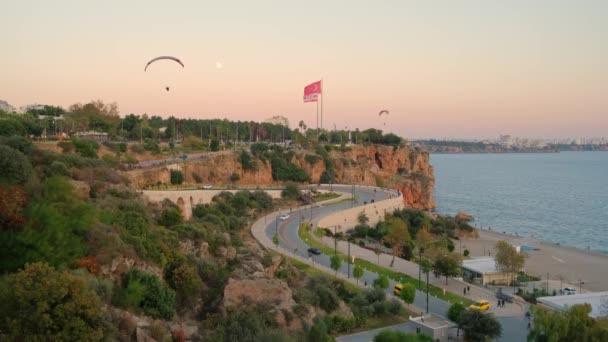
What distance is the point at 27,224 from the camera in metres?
17.9

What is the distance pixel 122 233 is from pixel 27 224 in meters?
3.59

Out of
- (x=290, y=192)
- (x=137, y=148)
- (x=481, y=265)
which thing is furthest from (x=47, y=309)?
(x=137, y=148)

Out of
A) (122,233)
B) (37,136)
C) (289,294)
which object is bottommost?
(289,294)

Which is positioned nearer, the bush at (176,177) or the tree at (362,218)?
the bush at (176,177)

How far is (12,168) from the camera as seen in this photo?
70.0 feet

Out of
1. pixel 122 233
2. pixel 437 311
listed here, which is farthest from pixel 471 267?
pixel 122 233

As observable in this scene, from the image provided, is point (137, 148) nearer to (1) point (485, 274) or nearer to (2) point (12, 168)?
(2) point (12, 168)

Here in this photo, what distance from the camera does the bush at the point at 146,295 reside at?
57.4 ft

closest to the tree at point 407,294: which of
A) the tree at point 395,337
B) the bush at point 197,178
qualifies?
the tree at point 395,337

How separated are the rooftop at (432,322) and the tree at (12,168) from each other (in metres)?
16.4

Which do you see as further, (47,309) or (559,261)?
(559,261)

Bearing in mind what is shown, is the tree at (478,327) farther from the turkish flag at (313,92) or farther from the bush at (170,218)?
the turkish flag at (313,92)

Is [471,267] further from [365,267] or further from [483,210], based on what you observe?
[483,210]

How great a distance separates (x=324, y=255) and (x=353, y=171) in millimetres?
43556
